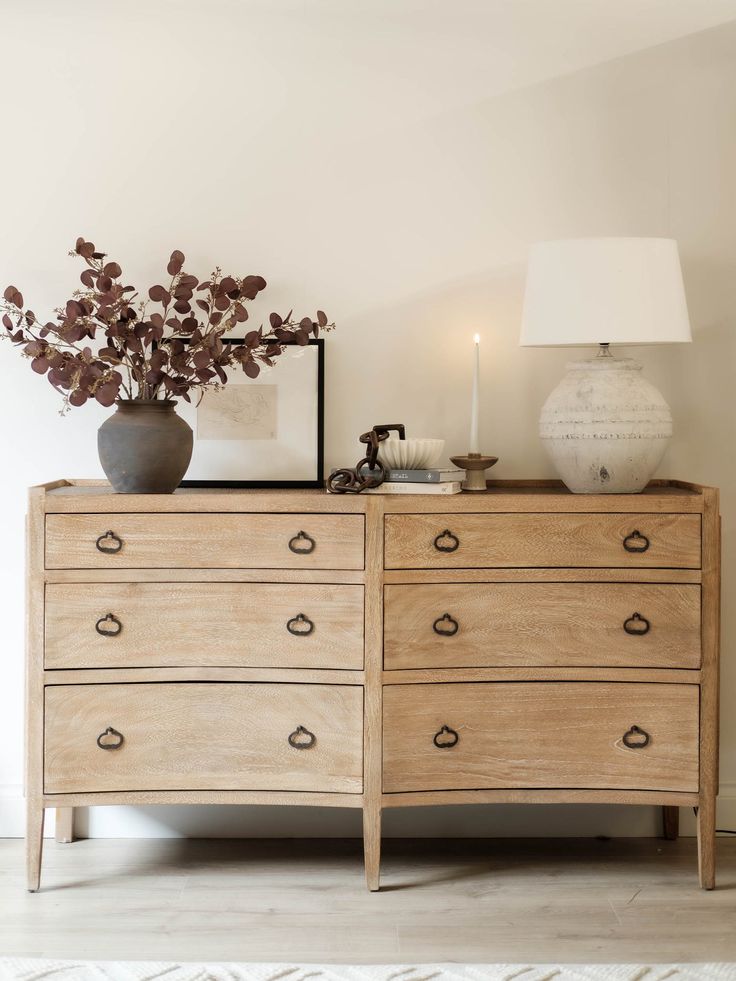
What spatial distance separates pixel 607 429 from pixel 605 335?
221 millimetres

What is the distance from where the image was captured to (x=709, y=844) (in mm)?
2342

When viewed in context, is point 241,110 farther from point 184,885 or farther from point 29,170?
point 184,885

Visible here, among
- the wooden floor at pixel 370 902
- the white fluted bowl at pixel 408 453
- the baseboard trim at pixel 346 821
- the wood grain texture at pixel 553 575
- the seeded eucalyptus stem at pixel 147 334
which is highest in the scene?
the seeded eucalyptus stem at pixel 147 334

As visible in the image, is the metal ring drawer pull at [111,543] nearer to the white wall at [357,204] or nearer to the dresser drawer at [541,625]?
the white wall at [357,204]

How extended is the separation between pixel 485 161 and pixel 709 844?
1819mm

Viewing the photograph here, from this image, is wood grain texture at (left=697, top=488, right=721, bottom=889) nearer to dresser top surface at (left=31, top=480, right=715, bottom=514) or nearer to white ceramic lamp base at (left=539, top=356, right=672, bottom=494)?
dresser top surface at (left=31, top=480, right=715, bottom=514)

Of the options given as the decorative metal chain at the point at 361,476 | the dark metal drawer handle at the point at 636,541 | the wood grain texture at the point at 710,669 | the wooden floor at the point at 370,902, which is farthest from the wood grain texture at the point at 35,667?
the wood grain texture at the point at 710,669

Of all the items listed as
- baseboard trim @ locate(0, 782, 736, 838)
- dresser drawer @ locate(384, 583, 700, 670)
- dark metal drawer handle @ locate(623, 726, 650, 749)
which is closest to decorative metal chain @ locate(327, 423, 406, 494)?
Result: dresser drawer @ locate(384, 583, 700, 670)

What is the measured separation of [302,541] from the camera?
7.52 ft

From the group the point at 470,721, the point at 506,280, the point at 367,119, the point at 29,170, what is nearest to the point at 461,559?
the point at 470,721

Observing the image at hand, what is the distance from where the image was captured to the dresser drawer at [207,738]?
2.29 meters

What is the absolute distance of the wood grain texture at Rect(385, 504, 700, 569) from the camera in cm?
229

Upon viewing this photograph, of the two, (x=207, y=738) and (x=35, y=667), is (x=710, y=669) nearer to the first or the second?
(x=207, y=738)

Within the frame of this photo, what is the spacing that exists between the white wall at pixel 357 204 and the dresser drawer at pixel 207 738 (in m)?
0.46
